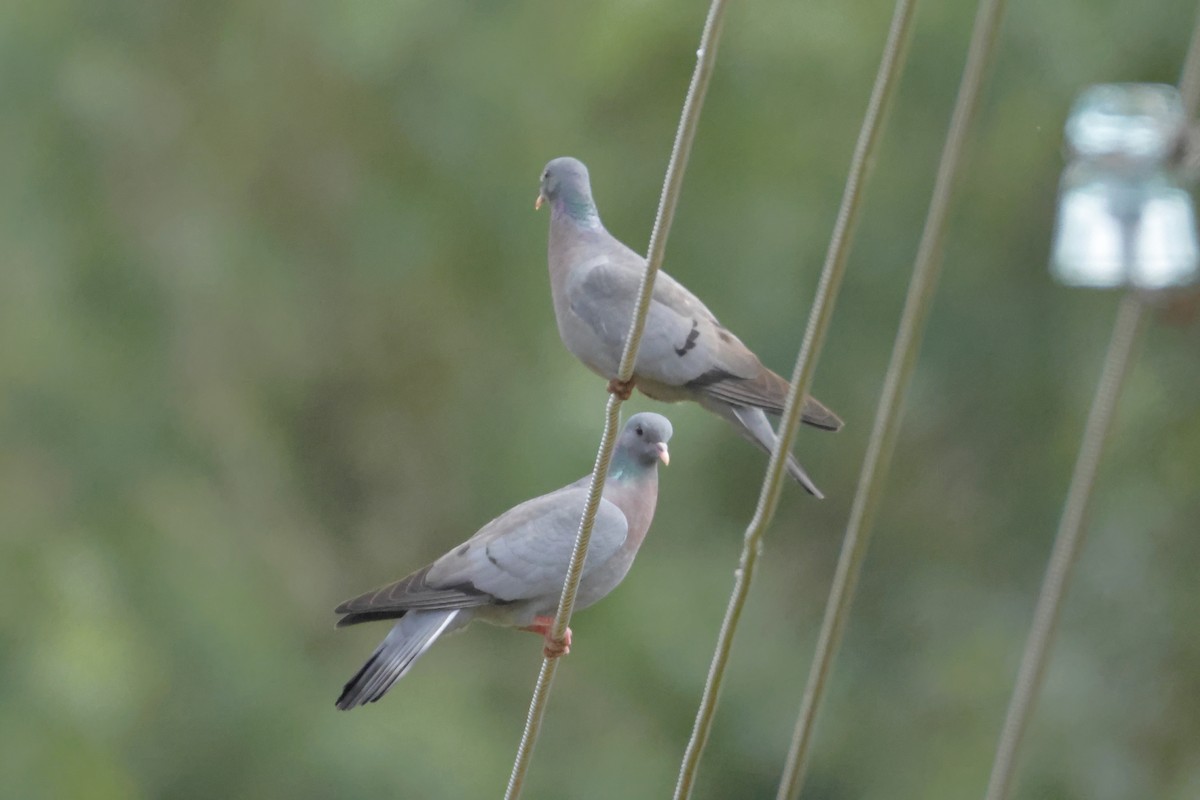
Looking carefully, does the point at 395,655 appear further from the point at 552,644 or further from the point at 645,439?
the point at 645,439

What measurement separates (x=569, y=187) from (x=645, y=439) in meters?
0.46

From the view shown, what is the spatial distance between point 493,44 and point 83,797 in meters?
3.44

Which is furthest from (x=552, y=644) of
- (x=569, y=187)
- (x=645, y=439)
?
(x=569, y=187)

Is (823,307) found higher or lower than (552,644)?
higher

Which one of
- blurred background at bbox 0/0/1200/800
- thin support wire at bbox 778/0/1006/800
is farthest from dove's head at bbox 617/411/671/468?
blurred background at bbox 0/0/1200/800

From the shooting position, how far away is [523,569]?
10.8 feet

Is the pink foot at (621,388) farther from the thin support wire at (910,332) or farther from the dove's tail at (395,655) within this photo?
the dove's tail at (395,655)

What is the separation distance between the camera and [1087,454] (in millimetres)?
2049

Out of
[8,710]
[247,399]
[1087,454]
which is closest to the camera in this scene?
[1087,454]

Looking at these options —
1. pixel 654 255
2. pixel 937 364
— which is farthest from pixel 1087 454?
pixel 937 364

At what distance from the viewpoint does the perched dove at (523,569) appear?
3123 mm

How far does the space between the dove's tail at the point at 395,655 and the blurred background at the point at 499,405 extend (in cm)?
287

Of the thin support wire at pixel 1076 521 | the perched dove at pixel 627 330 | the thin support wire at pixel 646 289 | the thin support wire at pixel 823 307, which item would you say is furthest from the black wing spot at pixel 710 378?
the thin support wire at pixel 1076 521

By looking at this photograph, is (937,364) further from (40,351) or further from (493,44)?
(40,351)
